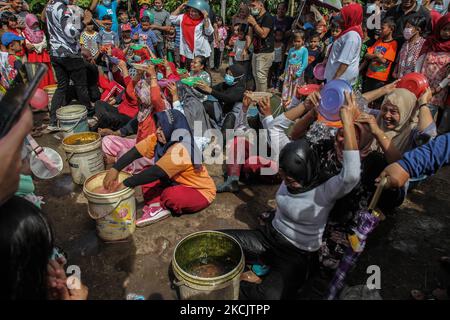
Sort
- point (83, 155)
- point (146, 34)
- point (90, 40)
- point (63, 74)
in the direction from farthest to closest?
point (146, 34), point (90, 40), point (63, 74), point (83, 155)

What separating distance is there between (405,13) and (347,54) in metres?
2.01

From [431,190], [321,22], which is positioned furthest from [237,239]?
[321,22]

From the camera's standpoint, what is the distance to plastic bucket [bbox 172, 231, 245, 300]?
2.20 metres

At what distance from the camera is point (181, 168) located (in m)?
3.27

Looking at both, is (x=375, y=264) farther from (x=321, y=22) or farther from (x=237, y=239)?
(x=321, y=22)

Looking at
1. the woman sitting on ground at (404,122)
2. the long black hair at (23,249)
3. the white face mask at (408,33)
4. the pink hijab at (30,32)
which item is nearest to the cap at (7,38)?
the pink hijab at (30,32)

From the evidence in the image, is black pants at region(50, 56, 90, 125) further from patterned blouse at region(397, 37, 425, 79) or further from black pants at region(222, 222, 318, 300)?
patterned blouse at region(397, 37, 425, 79)

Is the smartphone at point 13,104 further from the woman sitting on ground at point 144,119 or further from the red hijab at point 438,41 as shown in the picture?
the red hijab at point 438,41

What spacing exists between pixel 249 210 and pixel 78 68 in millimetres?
4242

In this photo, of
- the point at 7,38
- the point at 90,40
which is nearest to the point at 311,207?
the point at 7,38

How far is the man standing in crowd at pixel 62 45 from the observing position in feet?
17.5

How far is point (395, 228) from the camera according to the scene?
3391 mm

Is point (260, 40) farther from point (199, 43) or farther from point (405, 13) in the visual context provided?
point (405, 13)
